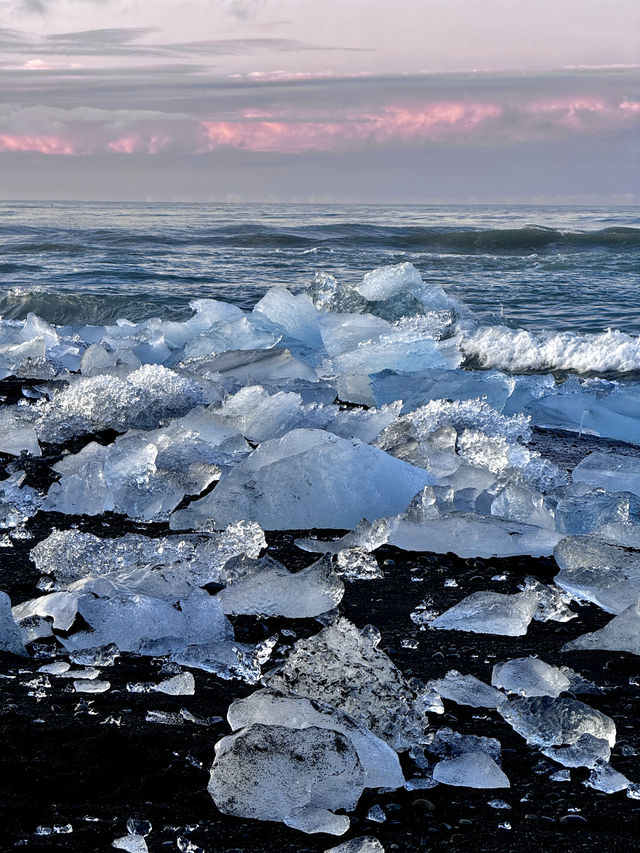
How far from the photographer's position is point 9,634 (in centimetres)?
157

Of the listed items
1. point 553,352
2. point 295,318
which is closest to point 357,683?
point 295,318

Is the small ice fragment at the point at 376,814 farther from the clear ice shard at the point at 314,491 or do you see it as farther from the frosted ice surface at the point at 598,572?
the clear ice shard at the point at 314,491

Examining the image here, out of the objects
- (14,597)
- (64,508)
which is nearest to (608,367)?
(64,508)

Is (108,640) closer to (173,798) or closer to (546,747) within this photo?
(173,798)

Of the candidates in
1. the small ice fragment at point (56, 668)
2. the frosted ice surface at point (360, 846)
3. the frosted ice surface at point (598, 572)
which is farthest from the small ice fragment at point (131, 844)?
the frosted ice surface at point (598, 572)

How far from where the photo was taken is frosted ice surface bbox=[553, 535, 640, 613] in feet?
6.27

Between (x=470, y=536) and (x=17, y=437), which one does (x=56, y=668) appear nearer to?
(x=470, y=536)

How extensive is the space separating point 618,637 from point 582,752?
1.53 ft

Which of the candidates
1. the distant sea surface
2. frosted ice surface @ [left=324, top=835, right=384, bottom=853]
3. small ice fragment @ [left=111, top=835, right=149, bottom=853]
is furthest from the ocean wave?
small ice fragment @ [left=111, top=835, right=149, bottom=853]

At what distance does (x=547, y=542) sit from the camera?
2250 millimetres

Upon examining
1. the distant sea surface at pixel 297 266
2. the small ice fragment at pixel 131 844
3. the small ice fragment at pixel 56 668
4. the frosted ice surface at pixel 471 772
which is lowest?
the distant sea surface at pixel 297 266

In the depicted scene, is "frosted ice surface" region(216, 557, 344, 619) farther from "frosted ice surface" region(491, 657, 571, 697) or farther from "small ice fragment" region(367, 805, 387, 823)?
"small ice fragment" region(367, 805, 387, 823)

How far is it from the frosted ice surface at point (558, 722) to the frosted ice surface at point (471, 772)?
127mm

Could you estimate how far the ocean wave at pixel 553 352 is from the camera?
6262 mm
